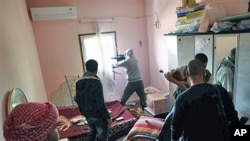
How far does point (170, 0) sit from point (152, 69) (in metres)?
1.82

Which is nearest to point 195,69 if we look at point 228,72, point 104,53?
point 228,72

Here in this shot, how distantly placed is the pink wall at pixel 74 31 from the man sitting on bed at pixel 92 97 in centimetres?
216

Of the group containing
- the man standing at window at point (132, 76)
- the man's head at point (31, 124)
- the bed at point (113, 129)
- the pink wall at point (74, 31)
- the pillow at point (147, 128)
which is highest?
the pink wall at point (74, 31)

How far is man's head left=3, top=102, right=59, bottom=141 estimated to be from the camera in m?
0.89

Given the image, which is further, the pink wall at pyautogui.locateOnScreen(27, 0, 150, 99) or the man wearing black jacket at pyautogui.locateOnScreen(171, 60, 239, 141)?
the pink wall at pyautogui.locateOnScreen(27, 0, 150, 99)

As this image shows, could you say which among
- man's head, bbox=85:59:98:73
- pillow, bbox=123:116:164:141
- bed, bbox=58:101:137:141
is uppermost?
man's head, bbox=85:59:98:73

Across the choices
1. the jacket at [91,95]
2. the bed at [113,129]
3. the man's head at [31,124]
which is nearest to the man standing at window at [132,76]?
the bed at [113,129]

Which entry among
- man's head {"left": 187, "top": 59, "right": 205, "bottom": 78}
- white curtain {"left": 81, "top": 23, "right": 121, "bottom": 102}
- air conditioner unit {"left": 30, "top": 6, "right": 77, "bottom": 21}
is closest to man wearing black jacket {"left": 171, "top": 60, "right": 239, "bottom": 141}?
man's head {"left": 187, "top": 59, "right": 205, "bottom": 78}

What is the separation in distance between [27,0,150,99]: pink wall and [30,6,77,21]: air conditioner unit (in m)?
0.14

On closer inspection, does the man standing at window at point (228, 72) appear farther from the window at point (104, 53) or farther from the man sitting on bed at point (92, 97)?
the window at point (104, 53)

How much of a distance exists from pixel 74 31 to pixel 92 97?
2.43 meters

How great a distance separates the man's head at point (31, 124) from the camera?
89 centimetres

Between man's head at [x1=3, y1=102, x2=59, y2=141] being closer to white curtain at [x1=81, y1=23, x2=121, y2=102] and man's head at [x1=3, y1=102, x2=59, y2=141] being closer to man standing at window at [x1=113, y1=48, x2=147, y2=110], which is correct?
man standing at window at [x1=113, y1=48, x2=147, y2=110]

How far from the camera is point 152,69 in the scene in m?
4.75
